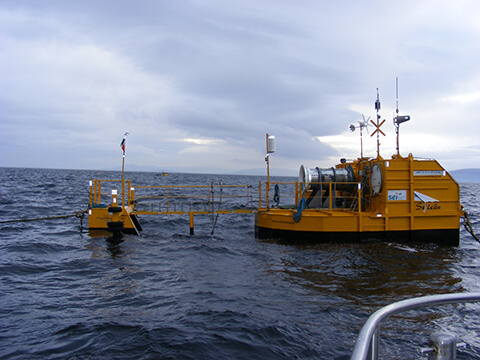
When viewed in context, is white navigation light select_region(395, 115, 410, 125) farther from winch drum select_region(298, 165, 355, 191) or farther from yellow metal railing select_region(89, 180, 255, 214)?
yellow metal railing select_region(89, 180, 255, 214)

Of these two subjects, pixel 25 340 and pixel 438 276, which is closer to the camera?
pixel 25 340

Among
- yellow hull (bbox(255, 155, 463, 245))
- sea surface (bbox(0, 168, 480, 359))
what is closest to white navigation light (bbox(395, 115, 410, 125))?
yellow hull (bbox(255, 155, 463, 245))

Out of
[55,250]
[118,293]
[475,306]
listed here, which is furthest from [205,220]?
[475,306]

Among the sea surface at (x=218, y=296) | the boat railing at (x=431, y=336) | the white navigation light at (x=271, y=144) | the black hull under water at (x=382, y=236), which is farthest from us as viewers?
the white navigation light at (x=271, y=144)

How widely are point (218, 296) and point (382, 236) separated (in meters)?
7.51

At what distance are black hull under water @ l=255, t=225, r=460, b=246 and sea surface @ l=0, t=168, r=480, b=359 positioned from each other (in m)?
0.31

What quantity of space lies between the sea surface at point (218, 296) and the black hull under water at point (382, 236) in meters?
0.31

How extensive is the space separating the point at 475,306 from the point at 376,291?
1788 millimetres

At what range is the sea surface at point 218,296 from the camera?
17.9 feet

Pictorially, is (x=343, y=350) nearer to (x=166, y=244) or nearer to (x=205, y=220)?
(x=166, y=244)

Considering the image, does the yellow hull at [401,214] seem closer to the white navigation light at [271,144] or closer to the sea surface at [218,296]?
the sea surface at [218,296]

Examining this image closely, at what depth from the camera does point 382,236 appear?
12805 mm

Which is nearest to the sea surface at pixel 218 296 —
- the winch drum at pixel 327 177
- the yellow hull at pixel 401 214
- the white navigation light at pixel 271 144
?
the yellow hull at pixel 401 214

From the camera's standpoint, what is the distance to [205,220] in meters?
20.9
